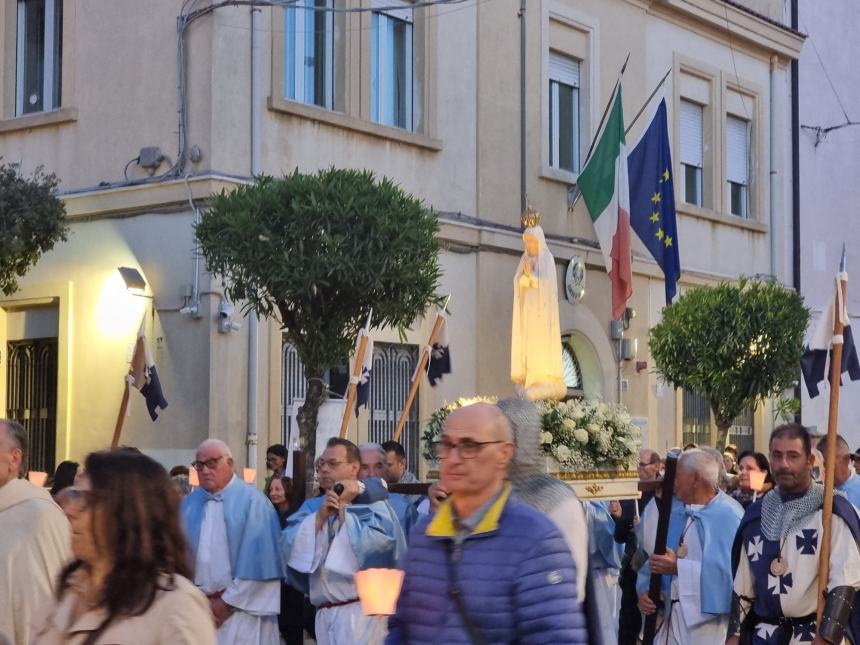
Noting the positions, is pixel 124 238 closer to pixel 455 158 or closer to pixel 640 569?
pixel 455 158

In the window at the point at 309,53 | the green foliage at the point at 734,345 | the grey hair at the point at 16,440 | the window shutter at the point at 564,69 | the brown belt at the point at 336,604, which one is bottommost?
the brown belt at the point at 336,604

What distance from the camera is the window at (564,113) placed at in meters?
21.7

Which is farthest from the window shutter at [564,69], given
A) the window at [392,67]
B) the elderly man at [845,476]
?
the elderly man at [845,476]

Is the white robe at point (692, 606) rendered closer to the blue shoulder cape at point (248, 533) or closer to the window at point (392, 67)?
the blue shoulder cape at point (248, 533)

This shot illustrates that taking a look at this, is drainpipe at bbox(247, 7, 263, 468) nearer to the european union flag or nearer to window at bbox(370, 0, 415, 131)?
window at bbox(370, 0, 415, 131)

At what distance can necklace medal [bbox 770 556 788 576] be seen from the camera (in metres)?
7.92

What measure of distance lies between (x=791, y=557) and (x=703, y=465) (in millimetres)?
1559

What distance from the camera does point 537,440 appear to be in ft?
20.5

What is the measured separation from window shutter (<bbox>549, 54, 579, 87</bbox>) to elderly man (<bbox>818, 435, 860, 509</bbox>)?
34.9ft

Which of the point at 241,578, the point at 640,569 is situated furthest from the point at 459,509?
the point at 640,569

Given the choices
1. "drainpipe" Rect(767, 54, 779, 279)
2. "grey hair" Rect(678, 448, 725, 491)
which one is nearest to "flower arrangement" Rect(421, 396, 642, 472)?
"grey hair" Rect(678, 448, 725, 491)

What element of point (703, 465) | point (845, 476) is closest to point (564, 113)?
point (845, 476)

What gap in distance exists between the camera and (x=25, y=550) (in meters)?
6.54

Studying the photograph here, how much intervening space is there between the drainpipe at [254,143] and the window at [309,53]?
2.09 feet
